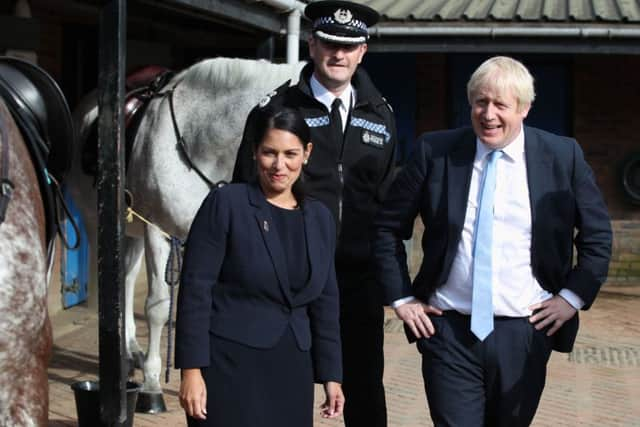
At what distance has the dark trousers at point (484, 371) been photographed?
11.7 feet

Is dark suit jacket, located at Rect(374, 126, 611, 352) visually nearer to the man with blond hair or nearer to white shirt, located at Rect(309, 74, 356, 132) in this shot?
the man with blond hair

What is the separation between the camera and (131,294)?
22.9 ft

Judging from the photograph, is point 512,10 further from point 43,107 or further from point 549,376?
point 43,107

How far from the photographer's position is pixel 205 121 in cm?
583

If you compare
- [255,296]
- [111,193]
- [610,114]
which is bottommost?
[255,296]

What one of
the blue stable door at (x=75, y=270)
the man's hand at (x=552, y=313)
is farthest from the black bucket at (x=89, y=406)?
the blue stable door at (x=75, y=270)

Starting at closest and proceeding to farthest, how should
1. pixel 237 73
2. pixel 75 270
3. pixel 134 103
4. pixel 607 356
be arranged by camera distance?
pixel 237 73 → pixel 134 103 → pixel 607 356 → pixel 75 270

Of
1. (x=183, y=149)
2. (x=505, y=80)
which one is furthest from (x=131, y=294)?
(x=505, y=80)

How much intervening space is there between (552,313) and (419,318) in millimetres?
433

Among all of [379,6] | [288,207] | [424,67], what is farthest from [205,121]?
[424,67]

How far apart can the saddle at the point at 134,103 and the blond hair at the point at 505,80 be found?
313 centimetres

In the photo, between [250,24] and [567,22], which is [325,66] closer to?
[250,24]

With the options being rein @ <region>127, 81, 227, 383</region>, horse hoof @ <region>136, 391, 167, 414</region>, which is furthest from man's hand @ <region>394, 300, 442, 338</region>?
horse hoof @ <region>136, 391, 167, 414</region>

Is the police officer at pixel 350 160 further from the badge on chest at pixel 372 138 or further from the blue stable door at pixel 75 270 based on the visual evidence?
the blue stable door at pixel 75 270
